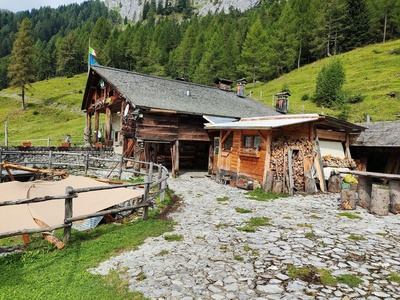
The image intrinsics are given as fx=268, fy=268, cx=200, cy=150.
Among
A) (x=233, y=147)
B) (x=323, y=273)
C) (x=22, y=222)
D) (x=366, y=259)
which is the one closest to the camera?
(x=323, y=273)

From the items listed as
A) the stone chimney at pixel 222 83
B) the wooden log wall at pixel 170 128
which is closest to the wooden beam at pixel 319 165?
the wooden log wall at pixel 170 128

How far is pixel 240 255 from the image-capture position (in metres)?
5.60

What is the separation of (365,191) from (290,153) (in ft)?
13.0

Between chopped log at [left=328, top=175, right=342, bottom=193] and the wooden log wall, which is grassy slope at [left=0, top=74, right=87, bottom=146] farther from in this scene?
chopped log at [left=328, top=175, right=342, bottom=193]

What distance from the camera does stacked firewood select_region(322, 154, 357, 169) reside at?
14.4 metres

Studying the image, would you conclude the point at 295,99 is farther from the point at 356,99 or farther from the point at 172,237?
the point at 172,237

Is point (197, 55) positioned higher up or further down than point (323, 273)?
Answer: higher up

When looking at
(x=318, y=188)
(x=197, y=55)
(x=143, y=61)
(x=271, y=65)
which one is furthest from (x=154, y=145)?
(x=143, y=61)

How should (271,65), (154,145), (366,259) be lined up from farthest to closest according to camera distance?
(271,65), (154,145), (366,259)

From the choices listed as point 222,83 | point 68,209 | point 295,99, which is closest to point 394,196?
point 68,209

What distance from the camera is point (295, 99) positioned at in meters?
41.0

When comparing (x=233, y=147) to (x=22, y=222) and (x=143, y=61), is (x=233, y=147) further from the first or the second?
(x=143, y=61)

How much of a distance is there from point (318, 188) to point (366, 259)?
8.79 metres

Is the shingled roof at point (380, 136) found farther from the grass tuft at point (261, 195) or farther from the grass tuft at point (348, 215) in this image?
the grass tuft at point (348, 215)
